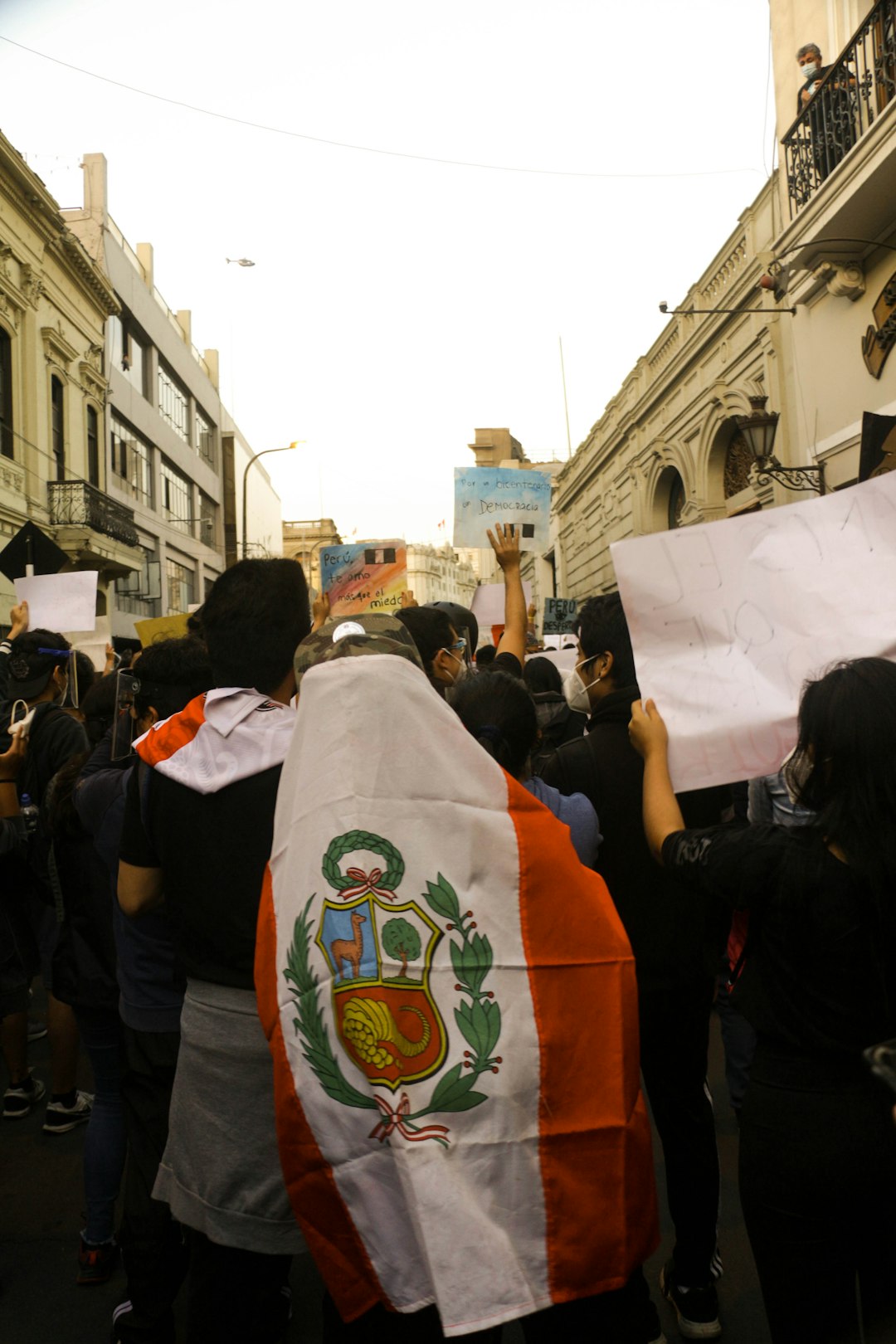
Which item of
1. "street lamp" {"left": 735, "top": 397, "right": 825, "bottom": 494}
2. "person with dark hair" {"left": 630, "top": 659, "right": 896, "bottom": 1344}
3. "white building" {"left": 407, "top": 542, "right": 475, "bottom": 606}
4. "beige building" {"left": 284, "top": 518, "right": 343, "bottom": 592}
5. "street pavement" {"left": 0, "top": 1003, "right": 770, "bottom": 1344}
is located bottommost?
"street pavement" {"left": 0, "top": 1003, "right": 770, "bottom": 1344}

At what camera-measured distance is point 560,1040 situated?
185 cm

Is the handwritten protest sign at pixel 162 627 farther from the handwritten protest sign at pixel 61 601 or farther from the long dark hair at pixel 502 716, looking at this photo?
the long dark hair at pixel 502 716

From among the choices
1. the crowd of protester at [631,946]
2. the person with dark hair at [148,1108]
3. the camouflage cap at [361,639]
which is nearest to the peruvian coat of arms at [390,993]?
the crowd of protester at [631,946]

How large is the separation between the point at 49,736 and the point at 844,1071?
348cm

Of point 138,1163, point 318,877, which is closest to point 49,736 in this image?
point 138,1163

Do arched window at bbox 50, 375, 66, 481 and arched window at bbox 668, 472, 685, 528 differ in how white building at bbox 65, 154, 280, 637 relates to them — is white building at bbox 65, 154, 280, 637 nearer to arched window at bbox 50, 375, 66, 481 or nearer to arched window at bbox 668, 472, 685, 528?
arched window at bbox 50, 375, 66, 481

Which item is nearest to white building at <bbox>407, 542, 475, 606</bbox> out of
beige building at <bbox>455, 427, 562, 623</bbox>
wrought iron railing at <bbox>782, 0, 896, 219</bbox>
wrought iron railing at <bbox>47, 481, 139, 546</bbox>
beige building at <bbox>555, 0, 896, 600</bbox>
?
beige building at <bbox>455, 427, 562, 623</bbox>

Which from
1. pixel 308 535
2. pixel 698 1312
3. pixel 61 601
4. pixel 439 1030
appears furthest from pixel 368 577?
pixel 308 535

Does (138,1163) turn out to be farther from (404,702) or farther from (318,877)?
(404,702)

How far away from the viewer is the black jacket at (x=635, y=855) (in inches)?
115

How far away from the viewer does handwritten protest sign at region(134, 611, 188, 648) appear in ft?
21.0

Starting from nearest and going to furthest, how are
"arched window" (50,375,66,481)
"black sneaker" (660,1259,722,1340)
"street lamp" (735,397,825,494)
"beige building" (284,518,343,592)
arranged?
"black sneaker" (660,1259,722,1340) → "street lamp" (735,397,825,494) → "arched window" (50,375,66,481) → "beige building" (284,518,343,592)

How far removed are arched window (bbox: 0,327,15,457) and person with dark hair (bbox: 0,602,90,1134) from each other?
19.1m

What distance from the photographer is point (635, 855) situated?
296cm
